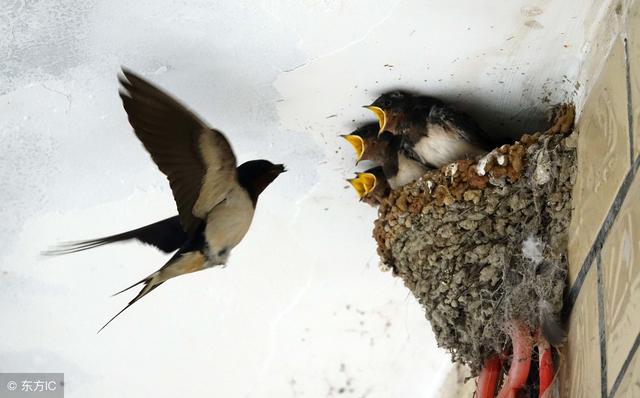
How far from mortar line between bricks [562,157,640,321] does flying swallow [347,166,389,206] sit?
890 mm

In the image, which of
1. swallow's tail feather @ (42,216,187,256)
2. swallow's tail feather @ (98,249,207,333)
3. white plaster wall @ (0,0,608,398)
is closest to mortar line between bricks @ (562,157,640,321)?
white plaster wall @ (0,0,608,398)

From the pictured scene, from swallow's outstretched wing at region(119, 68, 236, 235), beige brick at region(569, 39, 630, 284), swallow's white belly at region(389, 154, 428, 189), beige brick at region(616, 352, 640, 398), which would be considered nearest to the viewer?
beige brick at region(616, 352, 640, 398)

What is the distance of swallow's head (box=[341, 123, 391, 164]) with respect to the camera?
126 inches

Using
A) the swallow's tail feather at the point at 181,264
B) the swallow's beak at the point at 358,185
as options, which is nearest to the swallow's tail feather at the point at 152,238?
the swallow's tail feather at the point at 181,264

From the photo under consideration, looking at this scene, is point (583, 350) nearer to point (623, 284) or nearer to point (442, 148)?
point (623, 284)

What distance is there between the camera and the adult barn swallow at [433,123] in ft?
10.1

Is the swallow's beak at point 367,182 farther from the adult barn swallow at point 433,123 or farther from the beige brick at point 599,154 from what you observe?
the beige brick at point 599,154

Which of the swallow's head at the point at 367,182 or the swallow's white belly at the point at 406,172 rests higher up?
the swallow's white belly at the point at 406,172

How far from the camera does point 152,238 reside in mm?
3314

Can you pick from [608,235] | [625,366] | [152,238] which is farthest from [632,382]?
[152,238]

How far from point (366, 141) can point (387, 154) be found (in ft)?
0.50

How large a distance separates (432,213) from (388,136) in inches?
13.4

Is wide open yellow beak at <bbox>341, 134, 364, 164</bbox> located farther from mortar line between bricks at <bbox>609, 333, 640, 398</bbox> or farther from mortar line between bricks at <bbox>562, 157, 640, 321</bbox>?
mortar line between bricks at <bbox>609, 333, 640, 398</bbox>

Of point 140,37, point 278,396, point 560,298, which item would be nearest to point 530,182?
point 560,298
